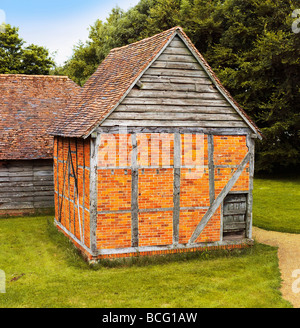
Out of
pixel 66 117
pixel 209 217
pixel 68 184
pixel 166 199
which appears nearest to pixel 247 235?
pixel 209 217

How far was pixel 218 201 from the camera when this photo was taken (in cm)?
1388

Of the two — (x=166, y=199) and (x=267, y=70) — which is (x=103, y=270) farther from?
(x=267, y=70)

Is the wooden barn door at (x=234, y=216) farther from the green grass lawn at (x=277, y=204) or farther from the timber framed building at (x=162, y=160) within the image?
the green grass lawn at (x=277, y=204)

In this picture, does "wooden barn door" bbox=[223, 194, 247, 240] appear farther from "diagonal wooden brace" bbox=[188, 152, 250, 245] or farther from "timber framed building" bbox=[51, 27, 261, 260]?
"diagonal wooden brace" bbox=[188, 152, 250, 245]

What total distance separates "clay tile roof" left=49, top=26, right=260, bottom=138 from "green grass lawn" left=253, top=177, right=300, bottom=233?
18.6 feet

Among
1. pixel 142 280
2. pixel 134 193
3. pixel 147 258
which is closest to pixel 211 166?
pixel 134 193

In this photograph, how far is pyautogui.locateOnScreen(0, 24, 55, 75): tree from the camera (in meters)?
37.2

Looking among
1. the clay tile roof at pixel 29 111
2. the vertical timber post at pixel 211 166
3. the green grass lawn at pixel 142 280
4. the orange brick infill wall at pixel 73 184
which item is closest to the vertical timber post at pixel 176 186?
the green grass lawn at pixel 142 280

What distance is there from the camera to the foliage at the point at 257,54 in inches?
1125

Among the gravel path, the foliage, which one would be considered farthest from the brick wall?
the foliage

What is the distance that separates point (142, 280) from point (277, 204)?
40.3 ft

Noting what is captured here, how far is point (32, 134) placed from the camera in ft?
67.9

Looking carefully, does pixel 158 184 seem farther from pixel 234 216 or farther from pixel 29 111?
pixel 29 111
